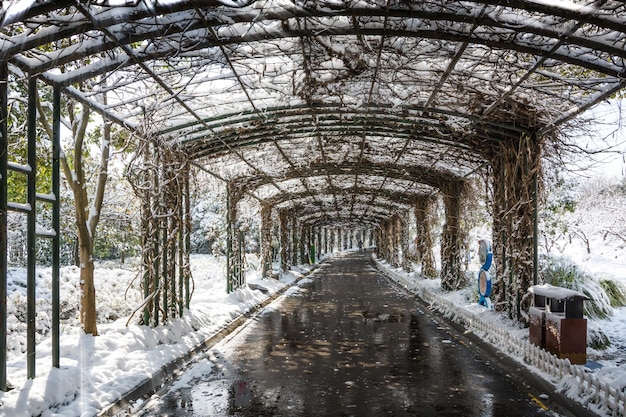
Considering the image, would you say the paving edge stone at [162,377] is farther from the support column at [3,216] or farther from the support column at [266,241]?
the support column at [266,241]

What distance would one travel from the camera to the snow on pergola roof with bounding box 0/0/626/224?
5.70m

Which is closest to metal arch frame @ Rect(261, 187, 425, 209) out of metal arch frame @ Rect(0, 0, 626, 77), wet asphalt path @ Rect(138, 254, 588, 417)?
wet asphalt path @ Rect(138, 254, 588, 417)

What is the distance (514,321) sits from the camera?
10.7 m

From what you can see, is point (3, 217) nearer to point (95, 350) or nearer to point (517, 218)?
point (95, 350)

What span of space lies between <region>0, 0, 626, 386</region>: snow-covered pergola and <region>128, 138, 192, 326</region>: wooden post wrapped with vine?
0.42 meters

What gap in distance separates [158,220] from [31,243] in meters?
4.50

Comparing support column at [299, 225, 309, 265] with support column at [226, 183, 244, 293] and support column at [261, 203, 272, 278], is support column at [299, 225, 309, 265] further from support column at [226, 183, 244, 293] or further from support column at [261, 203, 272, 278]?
support column at [226, 183, 244, 293]

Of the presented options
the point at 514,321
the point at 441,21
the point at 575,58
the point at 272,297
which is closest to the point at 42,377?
the point at 441,21

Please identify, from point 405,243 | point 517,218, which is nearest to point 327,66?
point 517,218

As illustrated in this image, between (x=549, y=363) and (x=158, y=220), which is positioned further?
(x=158, y=220)

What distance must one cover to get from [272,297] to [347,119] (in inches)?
379

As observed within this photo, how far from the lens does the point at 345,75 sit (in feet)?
28.5

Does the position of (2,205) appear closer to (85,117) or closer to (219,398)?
(219,398)

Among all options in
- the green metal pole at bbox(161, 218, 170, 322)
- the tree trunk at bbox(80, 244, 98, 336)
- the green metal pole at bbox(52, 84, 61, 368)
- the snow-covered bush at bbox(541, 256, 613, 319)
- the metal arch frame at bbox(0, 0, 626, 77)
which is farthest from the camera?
the snow-covered bush at bbox(541, 256, 613, 319)
